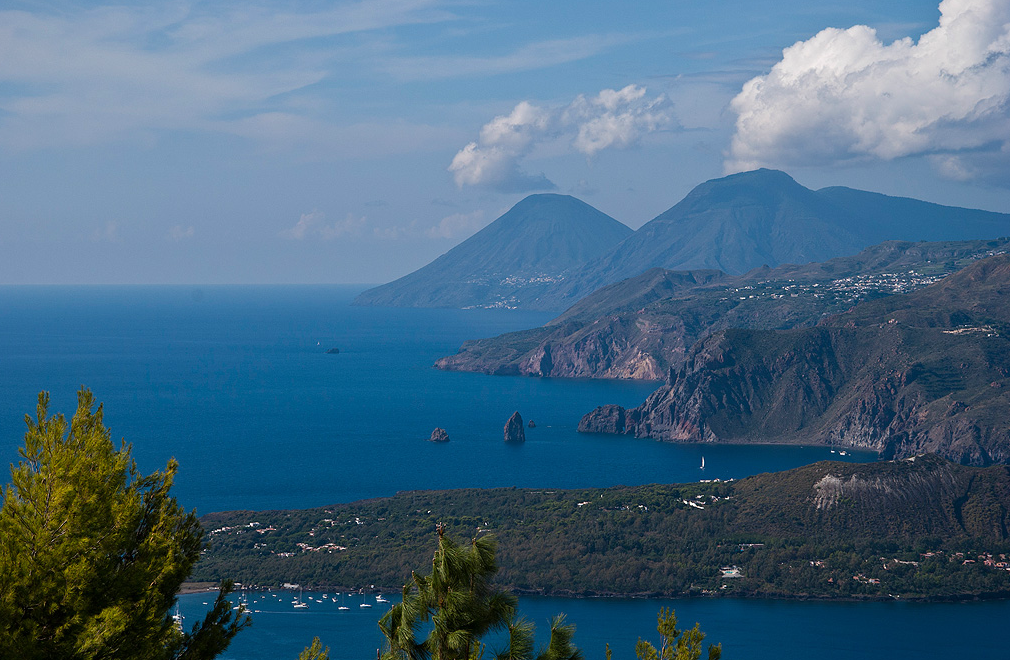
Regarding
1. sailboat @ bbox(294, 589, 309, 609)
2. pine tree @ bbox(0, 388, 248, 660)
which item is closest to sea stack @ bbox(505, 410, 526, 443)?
sailboat @ bbox(294, 589, 309, 609)

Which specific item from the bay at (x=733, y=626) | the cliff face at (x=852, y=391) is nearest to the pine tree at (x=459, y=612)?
the bay at (x=733, y=626)

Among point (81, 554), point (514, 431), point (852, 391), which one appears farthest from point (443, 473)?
point (81, 554)

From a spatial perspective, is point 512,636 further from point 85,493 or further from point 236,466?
Result: point 236,466

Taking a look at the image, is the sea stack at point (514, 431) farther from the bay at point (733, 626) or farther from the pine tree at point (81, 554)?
the pine tree at point (81, 554)

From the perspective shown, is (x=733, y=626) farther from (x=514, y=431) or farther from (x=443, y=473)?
→ (x=514, y=431)

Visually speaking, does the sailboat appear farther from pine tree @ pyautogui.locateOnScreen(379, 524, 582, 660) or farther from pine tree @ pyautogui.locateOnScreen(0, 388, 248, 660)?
pine tree @ pyautogui.locateOnScreen(0, 388, 248, 660)

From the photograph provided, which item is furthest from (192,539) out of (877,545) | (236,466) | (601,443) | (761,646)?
(601,443)
